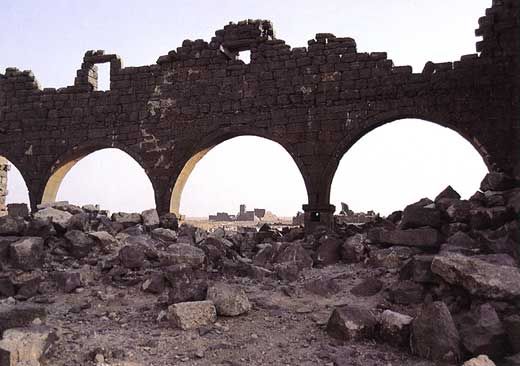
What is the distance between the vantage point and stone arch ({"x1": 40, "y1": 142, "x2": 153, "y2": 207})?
12.4 metres

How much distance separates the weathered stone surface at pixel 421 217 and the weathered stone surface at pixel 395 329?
235cm

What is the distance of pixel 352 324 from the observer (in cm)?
377

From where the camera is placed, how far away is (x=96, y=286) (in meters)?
5.09

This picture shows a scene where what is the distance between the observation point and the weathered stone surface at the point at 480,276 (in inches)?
144

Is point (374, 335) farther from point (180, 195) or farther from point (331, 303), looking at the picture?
point (180, 195)

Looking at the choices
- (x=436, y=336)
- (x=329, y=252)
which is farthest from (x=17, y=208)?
(x=436, y=336)

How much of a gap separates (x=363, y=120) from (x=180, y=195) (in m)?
4.92

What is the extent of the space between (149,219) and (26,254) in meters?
2.74

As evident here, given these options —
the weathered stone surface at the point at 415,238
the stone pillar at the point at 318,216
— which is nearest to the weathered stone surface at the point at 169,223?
the stone pillar at the point at 318,216

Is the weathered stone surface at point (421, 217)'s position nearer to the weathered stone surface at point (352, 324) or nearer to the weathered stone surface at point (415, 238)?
the weathered stone surface at point (415, 238)

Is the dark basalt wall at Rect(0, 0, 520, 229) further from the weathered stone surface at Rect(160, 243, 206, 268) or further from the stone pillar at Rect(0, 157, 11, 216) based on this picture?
the weathered stone surface at Rect(160, 243, 206, 268)

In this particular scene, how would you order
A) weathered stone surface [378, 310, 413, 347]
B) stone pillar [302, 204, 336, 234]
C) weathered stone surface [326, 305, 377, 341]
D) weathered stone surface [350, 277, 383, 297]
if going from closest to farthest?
weathered stone surface [378, 310, 413, 347], weathered stone surface [326, 305, 377, 341], weathered stone surface [350, 277, 383, 297], stone pillar [302, 204, 336, 234]

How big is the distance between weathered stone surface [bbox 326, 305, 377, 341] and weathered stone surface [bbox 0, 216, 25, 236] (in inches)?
174

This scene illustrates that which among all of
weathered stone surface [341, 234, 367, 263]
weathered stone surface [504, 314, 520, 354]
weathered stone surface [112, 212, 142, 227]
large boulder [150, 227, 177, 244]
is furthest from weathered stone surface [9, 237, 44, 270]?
weathered stone surface [504, 314, 520, 354]
